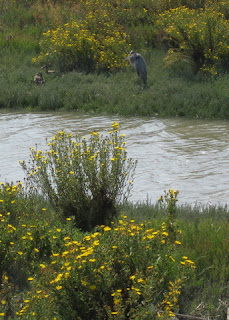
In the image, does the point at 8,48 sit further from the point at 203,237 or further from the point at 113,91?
the point at 203,237

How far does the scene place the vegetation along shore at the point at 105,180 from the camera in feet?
15.0

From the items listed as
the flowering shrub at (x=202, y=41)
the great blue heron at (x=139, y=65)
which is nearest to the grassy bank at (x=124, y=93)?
the great blue heron at (x=139, y=65)

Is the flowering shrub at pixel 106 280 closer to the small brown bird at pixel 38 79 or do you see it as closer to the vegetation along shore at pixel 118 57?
the vegetation along shore at pixel 118 57

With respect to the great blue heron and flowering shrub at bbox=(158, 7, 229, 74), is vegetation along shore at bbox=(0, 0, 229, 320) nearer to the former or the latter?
flowering shrub at bbox=(158, 7, 229, 74)

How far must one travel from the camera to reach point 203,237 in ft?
20.4

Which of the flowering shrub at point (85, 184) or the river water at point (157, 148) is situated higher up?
the flowering shrub at point (85, 184)

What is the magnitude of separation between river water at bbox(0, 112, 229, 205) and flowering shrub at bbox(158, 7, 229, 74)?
12.6 feet

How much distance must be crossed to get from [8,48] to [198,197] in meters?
15.2

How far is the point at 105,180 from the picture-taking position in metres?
7.01

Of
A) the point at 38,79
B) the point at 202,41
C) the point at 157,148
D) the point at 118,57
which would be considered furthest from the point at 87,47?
the point at 157,148

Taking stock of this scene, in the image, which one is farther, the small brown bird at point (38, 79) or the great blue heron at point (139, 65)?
the small brown bird at point (38, 79)

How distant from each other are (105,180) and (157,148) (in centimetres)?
592

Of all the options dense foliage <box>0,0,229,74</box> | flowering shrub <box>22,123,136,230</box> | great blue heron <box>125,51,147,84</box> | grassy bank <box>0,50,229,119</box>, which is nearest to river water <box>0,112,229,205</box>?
grassy bank <box>0,50,229,119</box>

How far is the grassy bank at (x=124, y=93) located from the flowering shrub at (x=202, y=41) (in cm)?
48
